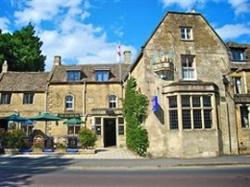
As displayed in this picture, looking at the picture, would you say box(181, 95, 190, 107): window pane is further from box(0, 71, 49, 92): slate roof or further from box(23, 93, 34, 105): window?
box(23, 93, 34, 105): window

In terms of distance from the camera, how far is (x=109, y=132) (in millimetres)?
33844

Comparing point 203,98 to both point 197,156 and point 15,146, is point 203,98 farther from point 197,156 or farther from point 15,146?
point 15,146

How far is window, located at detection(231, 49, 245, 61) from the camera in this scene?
92.3ft

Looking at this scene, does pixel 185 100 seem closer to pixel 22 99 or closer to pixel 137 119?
pixel 137 119

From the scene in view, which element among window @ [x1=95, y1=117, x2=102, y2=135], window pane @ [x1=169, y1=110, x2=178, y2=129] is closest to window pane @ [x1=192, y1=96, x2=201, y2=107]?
window pane @ [x1=169, y1=110, x2=178, y2=129]

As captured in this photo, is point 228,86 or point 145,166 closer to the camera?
point 145,166

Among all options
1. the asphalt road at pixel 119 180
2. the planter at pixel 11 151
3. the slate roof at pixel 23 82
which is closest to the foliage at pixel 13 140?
the planter at pixel 11 151

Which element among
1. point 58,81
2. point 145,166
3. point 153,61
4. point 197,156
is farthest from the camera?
point 58,81

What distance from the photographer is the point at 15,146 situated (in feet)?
80.4

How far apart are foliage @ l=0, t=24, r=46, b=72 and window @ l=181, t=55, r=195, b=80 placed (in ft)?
104

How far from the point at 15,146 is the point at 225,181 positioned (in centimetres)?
1853

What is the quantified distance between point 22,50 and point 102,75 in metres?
22.5

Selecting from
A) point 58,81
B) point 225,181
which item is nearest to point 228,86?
point 225,181

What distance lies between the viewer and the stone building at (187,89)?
21.3 metres
